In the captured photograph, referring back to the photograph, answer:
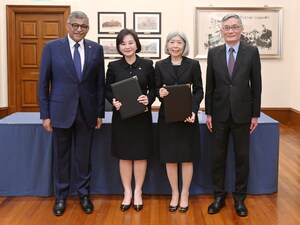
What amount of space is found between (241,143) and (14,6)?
→ 564cm

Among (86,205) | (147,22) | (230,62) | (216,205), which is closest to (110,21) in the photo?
(147,22)

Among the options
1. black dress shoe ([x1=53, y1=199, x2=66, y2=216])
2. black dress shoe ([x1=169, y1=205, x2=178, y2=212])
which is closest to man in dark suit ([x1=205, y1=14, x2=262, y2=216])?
black dress shoe ([x1=169, y1=205, x2=178, y2=212])

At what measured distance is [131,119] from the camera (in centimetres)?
319

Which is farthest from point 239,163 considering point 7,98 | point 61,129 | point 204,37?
point 7,98

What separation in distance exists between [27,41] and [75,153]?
15.7 ft

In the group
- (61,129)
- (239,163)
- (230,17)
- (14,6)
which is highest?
(14,6)

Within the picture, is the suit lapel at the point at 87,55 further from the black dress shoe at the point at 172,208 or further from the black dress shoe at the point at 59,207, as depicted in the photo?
the black dress shoe at the point at 172,208

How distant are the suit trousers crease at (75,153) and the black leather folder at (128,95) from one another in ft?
1.08

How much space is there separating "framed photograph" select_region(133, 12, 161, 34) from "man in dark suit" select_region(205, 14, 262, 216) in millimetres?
4251

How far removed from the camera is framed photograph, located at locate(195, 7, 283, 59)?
723 cm

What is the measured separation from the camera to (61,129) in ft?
10.3

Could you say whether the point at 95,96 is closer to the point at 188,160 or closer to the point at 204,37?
the point at 188,160

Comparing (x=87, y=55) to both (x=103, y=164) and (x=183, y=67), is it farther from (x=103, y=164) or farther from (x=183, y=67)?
(x=103, y=164)

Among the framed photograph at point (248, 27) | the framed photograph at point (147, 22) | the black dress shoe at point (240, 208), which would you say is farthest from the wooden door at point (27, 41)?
the black dress shoe at point (240, 208)
